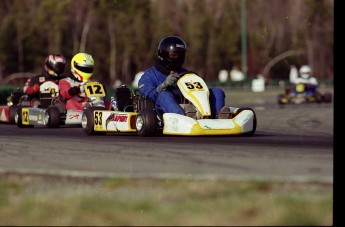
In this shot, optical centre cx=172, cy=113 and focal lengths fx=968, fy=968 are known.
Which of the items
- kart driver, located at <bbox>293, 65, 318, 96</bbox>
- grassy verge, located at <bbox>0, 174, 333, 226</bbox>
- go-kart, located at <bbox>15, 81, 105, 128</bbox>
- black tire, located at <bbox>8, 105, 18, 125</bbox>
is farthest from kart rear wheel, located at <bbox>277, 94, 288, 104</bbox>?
grassy verge, located at <bbox>0, 174, 333, 226</bbox>

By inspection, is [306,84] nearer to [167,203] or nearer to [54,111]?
[54,111]

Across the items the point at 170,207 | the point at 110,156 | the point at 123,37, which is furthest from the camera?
the point at 123,37

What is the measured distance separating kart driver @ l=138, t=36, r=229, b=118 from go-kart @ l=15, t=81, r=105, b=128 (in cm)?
192

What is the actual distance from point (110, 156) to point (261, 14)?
191ft

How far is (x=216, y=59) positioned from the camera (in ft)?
186

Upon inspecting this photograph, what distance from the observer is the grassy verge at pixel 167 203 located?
525cm

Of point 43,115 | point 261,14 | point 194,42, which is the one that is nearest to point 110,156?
point 43,115

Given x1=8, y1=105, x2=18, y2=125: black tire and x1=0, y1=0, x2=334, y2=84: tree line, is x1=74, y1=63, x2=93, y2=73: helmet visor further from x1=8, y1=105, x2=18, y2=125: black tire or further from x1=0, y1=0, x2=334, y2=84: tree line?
x1=0, y1=0, x2=334, y2=84: tree line

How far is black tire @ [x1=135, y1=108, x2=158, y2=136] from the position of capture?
1098 centimetres

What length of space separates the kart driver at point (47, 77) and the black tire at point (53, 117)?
76.6 inches

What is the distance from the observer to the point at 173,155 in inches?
335

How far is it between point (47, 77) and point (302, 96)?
12.1 metres

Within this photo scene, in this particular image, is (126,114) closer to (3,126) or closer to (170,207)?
(3,126)
